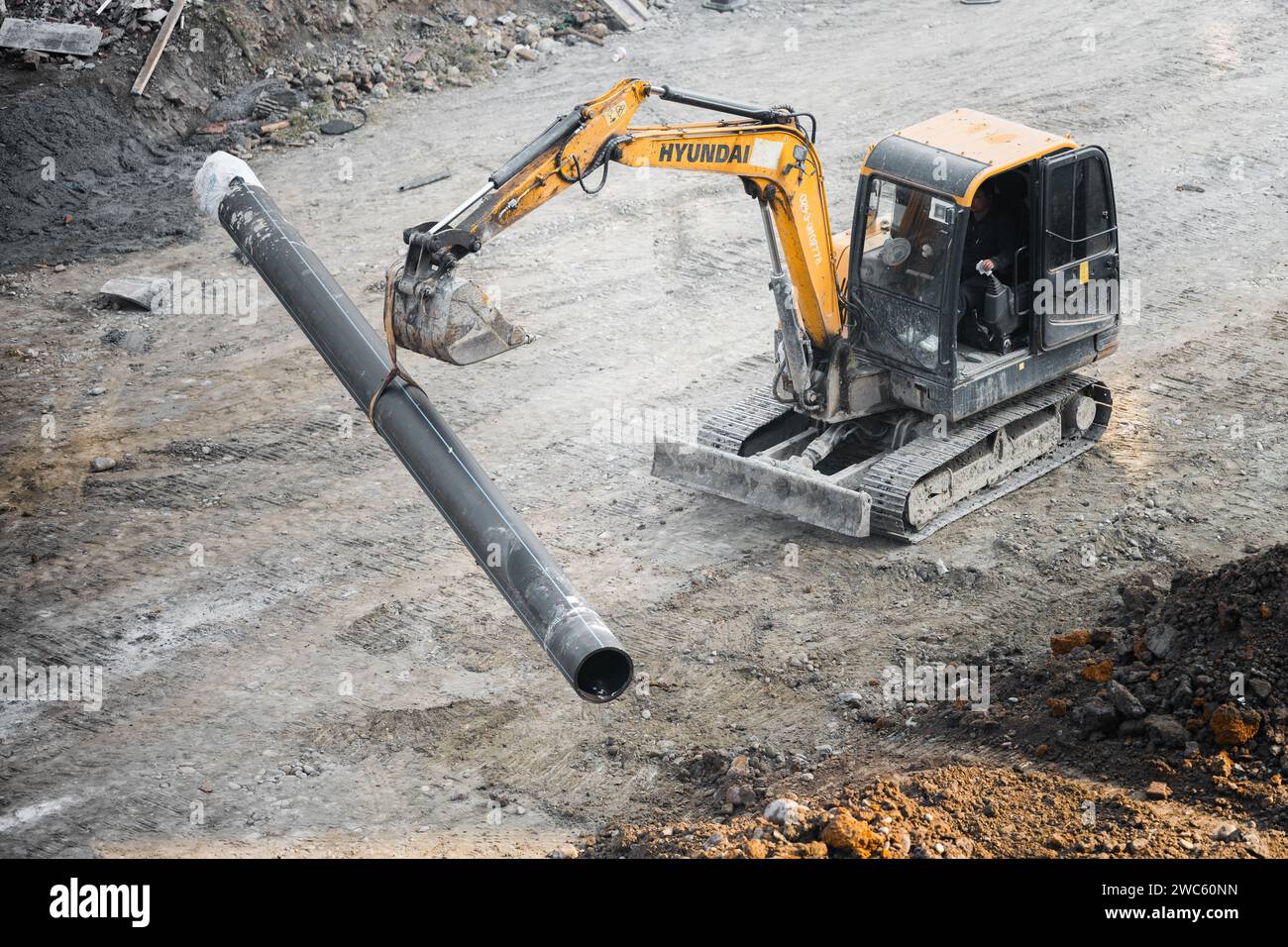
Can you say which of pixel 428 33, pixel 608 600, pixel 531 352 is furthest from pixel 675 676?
pixel 428 33

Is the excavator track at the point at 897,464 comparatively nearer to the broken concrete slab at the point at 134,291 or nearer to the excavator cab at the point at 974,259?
the excavator cab at the point at 974,259

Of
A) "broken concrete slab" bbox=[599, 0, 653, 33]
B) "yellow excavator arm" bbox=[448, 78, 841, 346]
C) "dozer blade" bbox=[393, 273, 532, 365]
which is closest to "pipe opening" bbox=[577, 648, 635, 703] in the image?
"dozer blade" bbox=[393, 273, 532, 365]

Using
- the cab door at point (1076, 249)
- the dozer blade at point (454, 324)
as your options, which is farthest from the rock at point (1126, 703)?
the dozer blade at point (454, 324)

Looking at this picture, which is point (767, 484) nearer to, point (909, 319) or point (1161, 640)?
point (909, 319)

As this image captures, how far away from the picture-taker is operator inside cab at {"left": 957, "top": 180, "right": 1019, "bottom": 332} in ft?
33.5

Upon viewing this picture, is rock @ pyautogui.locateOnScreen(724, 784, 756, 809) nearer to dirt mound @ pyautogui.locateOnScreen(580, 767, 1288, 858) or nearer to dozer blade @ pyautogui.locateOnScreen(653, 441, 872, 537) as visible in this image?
dirt mound @ pyautogui.locateOnScreen(580, 767, 1288, 858)

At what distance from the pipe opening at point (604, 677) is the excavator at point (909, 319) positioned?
3.30 m

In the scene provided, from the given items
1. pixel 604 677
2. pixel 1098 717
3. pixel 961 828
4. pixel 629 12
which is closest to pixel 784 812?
pixel 961 828

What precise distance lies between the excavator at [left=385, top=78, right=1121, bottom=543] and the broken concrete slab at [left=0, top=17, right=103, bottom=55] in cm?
1025

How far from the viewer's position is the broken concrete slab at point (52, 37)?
17.3 metres

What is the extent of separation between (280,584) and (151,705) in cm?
147

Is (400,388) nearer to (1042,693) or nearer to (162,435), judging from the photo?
(1042,693)

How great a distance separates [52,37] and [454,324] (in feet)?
41.7

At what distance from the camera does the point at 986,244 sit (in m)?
10.3
